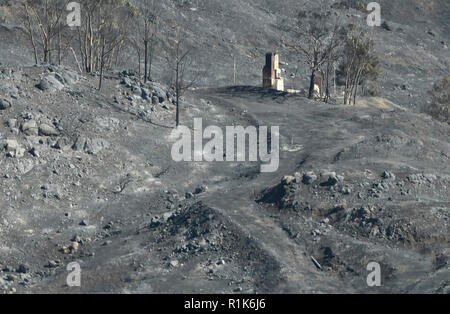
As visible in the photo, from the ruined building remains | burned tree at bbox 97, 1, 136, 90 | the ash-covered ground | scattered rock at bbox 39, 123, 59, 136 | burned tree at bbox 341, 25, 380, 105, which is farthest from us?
burned tree at bbox 341, 25, 380, 105

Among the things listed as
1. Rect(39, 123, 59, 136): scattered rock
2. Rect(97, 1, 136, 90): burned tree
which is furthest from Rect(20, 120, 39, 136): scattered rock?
Rect(97, 1, 136, 90): burned tree

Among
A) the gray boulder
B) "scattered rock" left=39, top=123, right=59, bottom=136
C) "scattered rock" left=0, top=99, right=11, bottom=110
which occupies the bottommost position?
"scattered rock" left=39, top=123, right=59, bottom=136

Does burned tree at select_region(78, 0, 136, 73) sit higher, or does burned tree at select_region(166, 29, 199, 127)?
burned tree at select_region(78, 0, 136, 73)

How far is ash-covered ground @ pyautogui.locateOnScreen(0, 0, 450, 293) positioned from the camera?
34062 mm

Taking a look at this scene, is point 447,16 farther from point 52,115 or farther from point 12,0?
point 52,115

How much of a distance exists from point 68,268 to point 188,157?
49.9 ft

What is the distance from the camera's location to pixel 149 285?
108ft

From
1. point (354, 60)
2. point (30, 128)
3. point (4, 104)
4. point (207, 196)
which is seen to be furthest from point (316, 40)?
point (4, 104)

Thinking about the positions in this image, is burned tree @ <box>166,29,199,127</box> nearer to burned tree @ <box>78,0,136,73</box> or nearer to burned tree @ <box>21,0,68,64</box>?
burned tree @ <box>78,0,136,73</box>

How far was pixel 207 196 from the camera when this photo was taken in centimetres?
4297

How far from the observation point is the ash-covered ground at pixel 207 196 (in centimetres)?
3406

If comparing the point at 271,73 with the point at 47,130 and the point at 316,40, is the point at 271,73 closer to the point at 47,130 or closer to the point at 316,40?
the point at 316,40

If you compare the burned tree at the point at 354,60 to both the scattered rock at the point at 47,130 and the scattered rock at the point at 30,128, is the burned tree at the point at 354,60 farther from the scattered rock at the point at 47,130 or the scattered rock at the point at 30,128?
the scattered rock at the point at 30,128

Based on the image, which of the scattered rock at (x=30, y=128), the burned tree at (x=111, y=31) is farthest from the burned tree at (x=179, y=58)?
the scattered rock at (x=30, y=128)
